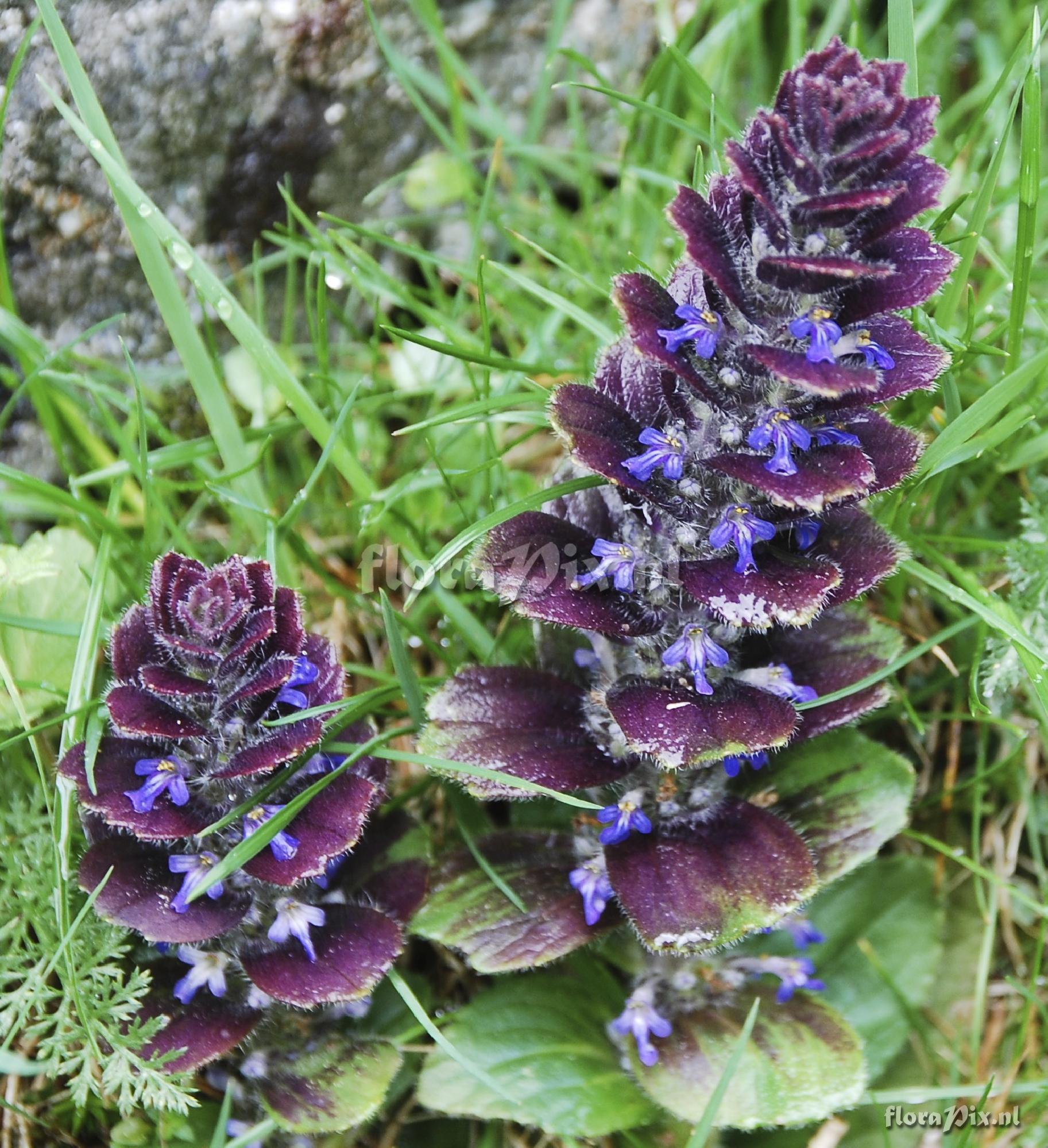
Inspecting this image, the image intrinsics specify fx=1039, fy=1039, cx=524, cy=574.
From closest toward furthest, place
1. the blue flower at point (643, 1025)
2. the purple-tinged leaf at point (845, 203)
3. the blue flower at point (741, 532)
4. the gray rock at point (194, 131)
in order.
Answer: the purple-tinged leaf at point (845, 203)
the blue flower at point (741, 532)
the blue flower at point (643, 1025)
the gray rock at point (194, 131)

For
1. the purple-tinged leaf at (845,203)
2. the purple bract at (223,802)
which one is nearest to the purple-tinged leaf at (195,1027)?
the purple bract at (223,802)

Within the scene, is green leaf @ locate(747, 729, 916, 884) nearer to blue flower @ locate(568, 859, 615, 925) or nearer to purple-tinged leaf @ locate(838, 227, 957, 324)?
blue flower @ locate(568, 859, 615, 925)

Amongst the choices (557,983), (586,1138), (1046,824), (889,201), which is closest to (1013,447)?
(1046,824)

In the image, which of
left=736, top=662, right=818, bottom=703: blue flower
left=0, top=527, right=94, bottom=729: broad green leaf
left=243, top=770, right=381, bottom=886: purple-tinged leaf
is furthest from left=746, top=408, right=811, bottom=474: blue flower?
left=0, top=527, right=94, bottom=729: broad green leaf

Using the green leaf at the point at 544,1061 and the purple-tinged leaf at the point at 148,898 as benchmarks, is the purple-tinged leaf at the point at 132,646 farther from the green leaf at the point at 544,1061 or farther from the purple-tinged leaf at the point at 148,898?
the green leaf at the point at 544,1061

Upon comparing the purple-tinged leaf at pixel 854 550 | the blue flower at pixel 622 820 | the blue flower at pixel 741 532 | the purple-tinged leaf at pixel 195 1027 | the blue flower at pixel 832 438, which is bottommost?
the purple-tinged leaf at pixel 195 1027

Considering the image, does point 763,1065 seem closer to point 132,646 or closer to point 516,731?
point 516,731

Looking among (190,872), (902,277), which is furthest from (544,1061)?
(902,277)
